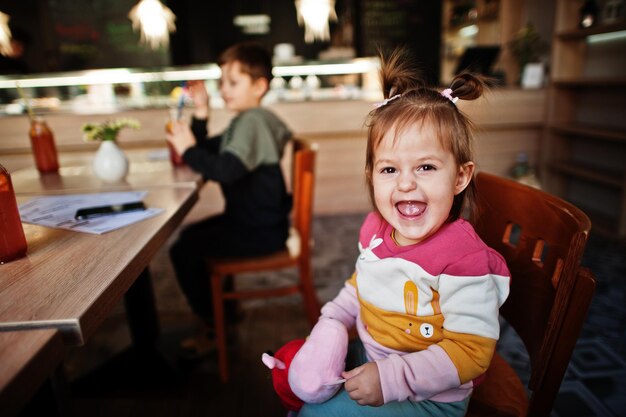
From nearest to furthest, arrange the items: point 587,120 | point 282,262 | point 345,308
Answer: point 345,308
point 282,262
point 587,120

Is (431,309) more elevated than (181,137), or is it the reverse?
(181,137)

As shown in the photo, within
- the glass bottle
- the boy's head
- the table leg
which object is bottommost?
the table leg

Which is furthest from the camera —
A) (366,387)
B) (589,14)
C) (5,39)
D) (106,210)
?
(5,39)

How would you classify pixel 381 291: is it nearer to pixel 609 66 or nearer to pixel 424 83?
pixel 424 83

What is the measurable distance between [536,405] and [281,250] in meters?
1.12

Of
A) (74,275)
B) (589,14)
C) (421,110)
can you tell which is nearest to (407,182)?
(421,110)

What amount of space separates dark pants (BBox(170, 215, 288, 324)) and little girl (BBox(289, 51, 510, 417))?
863 millimetres

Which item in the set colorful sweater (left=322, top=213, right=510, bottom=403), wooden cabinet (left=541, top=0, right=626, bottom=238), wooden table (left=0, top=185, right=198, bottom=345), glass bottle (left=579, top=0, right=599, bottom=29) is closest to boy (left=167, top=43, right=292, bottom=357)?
wooden table (left=0, top=185, right=198, bottom=345)

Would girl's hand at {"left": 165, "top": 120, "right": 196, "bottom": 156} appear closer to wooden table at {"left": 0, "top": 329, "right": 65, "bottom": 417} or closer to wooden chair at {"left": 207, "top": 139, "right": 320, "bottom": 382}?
wooden chair at {"left": 207, "top": 139, "right": 320, "bottom": 382}

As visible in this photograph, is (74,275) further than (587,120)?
No

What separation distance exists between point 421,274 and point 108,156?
1240mm

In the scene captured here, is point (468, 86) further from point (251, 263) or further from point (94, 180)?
point (94, 180)

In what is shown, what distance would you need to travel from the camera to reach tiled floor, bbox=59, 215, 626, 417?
1548mm

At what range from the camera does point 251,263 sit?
1.66m
